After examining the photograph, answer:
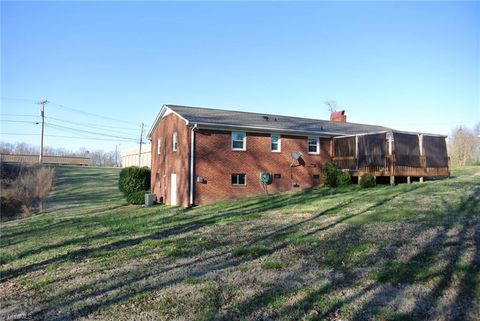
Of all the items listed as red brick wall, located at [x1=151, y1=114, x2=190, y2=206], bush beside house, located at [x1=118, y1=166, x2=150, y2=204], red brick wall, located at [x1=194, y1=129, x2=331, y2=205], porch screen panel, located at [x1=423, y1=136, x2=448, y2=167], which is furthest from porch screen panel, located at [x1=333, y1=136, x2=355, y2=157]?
bush beside house, located at [x1=118, y1=166, x2=150, y2=204]

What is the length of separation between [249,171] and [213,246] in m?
11.8

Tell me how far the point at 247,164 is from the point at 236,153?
890 mm

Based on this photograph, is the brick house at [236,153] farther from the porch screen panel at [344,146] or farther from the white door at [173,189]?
the porch screen panel at [344,146]

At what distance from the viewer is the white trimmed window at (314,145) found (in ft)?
77.2

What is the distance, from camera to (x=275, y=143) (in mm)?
22391

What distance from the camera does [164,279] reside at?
23.7ft

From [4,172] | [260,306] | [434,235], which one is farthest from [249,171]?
[4,172]

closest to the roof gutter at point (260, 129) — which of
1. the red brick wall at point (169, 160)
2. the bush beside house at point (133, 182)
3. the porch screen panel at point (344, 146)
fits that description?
the porch screen panel at point (344, 146)

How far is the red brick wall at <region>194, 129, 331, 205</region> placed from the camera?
20.0 metres

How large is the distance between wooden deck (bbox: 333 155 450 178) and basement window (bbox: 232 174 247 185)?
6183mm

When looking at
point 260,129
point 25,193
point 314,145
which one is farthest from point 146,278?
point 25,193

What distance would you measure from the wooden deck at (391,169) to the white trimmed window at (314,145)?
1.34 m

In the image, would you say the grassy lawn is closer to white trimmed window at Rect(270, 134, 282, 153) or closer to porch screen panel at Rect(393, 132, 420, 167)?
porch screen panel at Rect(393, 132, 420, 167)

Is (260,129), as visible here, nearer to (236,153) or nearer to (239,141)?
(239,141)
